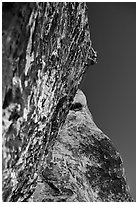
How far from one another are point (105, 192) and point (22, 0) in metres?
10.9

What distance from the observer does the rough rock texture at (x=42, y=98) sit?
434 cm

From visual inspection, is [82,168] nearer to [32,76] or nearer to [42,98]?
[42,98]

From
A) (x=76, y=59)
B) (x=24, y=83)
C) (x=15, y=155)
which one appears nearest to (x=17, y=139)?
(x=15, y=155)

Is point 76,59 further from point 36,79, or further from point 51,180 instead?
point 51,180

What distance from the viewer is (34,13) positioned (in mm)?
4562

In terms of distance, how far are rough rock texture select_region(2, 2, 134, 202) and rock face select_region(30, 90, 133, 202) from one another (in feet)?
0.17

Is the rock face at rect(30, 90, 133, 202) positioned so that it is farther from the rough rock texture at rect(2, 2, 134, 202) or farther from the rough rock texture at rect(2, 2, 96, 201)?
the rough rock texture at rect(2, 2, 96, 201)

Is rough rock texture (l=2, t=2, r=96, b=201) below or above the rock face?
above

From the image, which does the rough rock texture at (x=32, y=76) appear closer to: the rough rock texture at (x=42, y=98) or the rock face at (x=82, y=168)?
the rough rock texture at (x=42, y=98)

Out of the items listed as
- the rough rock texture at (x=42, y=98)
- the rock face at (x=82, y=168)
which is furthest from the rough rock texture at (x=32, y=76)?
the rock face at (x=82, y=168)

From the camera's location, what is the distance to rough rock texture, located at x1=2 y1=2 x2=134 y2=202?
4344 mm

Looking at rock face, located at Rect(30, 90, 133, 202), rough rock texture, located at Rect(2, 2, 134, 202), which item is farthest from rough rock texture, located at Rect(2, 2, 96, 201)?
rock face, located at Rect(30, 90, 133, 202)

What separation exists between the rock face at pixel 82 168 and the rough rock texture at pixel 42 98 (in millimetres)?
52

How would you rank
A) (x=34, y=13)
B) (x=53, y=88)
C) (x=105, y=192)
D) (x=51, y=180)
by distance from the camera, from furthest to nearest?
1. (x=105, y=192)
2. (x=51, y=180)
3. (x=53, y=88)
4. (x=34, y=13)
